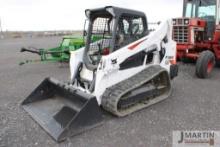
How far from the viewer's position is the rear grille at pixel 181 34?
A: 7754 mm

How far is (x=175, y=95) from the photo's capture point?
18.0ft

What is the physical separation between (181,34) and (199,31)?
77cm

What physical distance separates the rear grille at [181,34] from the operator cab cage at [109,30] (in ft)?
10.00

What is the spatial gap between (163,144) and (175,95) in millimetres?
2316

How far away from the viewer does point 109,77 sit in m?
4.33

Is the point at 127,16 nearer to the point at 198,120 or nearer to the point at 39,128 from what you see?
the point at 198,120

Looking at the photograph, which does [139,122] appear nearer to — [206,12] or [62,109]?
[62,109]

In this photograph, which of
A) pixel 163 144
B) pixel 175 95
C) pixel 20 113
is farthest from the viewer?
pixel 175 95

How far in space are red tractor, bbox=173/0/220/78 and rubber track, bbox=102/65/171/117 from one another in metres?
3.07

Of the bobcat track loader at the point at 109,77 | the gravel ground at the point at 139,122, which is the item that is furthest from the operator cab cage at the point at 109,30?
the gravel ground at the point at 139,122

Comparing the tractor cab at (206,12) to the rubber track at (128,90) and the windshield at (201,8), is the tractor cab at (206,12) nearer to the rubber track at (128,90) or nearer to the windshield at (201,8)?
the windshield at (201,8)

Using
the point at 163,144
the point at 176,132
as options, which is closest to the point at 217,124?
the point at 176,132

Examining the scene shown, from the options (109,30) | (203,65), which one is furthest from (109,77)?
(203,65)

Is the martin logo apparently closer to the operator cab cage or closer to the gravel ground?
the gravel ground
